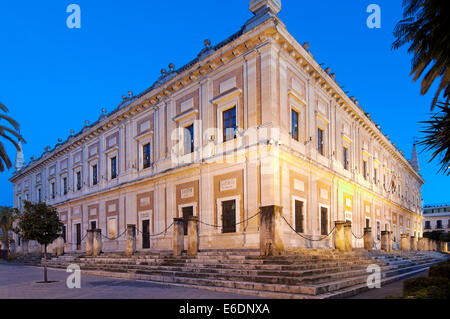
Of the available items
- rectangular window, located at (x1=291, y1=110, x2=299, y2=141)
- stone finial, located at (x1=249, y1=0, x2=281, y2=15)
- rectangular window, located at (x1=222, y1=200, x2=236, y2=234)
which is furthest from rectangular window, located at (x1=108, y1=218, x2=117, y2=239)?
stone finial, located at (x1=249, y1=0, x2=281, y2=15)

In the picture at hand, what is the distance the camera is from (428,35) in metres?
8.95

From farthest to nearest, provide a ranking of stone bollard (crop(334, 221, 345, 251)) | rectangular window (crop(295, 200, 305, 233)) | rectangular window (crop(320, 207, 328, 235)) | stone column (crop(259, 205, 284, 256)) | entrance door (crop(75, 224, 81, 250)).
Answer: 1. entrance door (crop(75, 224, 81, 250))
2. rectangular window (crop(320, 207, 328, 235))
3. rectangular window (crop(295, 200, 305, 233))
4. stone bollard (crop(334, 221, 345, 251))
5. stone column (crop(259, 205, 284, 256))

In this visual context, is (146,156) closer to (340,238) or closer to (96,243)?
(96,243)

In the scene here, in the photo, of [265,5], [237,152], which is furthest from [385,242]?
[265,5]

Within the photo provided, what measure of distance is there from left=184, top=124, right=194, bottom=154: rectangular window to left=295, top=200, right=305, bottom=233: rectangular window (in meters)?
6.37

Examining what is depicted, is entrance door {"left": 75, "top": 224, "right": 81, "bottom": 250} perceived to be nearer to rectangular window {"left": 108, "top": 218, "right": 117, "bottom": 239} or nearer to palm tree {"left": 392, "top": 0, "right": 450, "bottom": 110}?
rectangular window {"left": 108, "top": 218, "right": 117, "bottom": 239}

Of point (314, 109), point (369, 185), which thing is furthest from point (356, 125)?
point (314, 109)

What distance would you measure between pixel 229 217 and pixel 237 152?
3075mm

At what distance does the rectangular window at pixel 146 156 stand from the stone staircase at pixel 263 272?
762 cm

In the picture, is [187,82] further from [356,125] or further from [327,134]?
[356,125]

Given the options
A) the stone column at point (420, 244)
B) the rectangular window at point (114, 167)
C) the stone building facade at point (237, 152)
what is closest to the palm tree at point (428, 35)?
the stone building facade at point (237, 152)

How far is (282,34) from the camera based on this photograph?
15328 millimetres

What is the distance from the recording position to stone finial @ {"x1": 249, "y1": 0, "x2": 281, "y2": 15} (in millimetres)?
15757

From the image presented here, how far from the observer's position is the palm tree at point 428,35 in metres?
8.16
